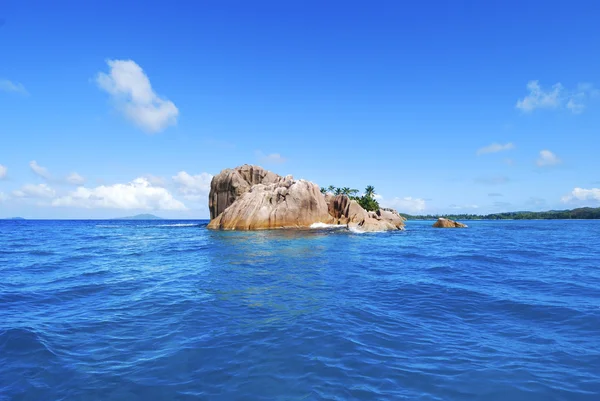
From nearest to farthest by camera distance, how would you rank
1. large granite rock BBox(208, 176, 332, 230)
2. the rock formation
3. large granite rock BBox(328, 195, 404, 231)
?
large granite rock BBox(208, 176, 332, 230)
the rock formation
large granite rock BBox(328, 195, 404, 231)

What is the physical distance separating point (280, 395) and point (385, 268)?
574 inches

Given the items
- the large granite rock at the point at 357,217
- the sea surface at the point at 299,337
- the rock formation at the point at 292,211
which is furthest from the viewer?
the large granite rock at the point at 357,217

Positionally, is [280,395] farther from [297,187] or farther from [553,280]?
[297,187]

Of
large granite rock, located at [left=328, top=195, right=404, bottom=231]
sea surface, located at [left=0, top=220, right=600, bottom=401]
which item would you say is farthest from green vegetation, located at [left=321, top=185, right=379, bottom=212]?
sea surface, located at [left=0, top=220, right=600, bottom=401]

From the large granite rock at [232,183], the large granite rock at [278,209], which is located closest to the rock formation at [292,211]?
the large granite rock at [278,209]

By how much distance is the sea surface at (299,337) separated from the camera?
19.3 ft

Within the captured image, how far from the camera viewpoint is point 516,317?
995cm

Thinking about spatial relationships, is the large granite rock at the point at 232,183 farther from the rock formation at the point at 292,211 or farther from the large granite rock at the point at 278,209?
the large granite rock at the point at 278,209

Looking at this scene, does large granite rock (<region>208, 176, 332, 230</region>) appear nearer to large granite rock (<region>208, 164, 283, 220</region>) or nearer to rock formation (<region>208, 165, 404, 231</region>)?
rock formation (<region>208, 165, 404, 231</region>)

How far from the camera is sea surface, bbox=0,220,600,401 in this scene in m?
5.89

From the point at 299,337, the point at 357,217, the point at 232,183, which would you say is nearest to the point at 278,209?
the point at 357,217

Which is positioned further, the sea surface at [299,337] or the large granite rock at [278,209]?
the large granite rock at [278,209]

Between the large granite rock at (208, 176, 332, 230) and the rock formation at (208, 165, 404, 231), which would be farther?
the rock formation at (208, 165, 404, 231)

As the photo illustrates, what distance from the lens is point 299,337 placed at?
814 cm
